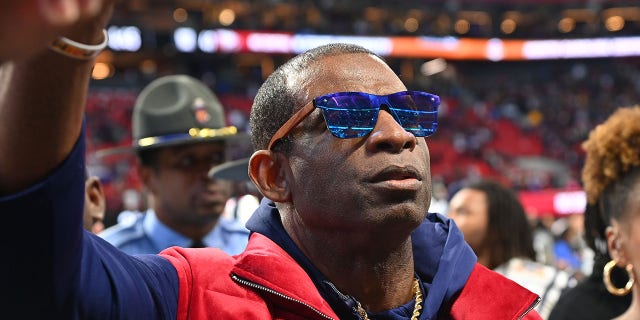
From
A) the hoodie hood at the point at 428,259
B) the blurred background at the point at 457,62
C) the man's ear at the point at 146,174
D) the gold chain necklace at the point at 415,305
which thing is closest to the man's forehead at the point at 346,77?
the hoodie hood at the point at 428,259

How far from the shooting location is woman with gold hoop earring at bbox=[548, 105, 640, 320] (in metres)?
2.48

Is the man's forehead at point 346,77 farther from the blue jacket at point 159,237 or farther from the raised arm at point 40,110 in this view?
the blue jacket at point 159,237

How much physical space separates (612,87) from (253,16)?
1544 cm

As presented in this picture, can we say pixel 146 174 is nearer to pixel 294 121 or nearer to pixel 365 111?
pixel 294 121

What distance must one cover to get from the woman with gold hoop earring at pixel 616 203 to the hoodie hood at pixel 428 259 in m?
0.70

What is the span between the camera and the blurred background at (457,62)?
2534 cm

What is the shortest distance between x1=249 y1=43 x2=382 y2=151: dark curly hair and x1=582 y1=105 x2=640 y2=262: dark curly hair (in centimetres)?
97

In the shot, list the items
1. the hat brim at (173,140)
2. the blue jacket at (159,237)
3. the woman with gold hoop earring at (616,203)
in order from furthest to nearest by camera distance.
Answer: the hat brim at (173,140), the blue jacket at (159,237), the woman with gold hoop earring at (616,203)

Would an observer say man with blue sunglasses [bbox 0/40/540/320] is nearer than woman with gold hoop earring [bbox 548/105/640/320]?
Yes

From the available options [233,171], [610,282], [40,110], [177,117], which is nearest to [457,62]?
[177,117]

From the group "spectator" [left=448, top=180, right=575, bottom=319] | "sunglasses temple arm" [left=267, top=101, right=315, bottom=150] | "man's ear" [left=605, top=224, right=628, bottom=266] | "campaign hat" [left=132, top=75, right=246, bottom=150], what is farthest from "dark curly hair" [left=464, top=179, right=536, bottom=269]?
"sunglasses temple arm" [left=267, top=101, right=315, bottom=150]

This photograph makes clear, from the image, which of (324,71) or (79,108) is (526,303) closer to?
(324,71)

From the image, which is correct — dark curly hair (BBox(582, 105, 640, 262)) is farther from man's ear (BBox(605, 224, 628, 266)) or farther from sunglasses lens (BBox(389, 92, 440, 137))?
sunglasses lens (BBox(389, 92, 440, 137))

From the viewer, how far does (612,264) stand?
259 cm
